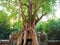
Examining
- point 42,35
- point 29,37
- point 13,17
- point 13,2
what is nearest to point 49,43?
point 42,35

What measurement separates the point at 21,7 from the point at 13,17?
0.65 metres

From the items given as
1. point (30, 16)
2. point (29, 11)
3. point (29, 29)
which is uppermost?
point (29, 11)

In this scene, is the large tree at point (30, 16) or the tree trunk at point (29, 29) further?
the tree trunk at point (29, 29)

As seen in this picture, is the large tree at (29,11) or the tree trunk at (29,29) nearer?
the large tree at (29,11)

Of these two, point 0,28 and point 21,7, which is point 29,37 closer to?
point 21,7

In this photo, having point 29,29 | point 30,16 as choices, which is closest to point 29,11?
point 30,16

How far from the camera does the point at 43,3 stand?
223 inches

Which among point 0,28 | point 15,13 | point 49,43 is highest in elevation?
point 15,13

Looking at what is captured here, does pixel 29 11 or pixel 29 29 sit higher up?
pixel 29 11

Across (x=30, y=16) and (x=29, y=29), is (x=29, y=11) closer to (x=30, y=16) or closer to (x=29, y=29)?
(x=30, y=16)

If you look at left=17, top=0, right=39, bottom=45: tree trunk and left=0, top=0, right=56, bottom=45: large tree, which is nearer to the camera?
left=0, top=0, right=56, bottom=45: large tree

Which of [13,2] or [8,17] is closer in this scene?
[13,2]

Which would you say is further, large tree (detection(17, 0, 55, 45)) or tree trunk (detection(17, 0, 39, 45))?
tree trunk (detection(17, 0, 39, 45))

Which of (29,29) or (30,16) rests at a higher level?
(30,16)
